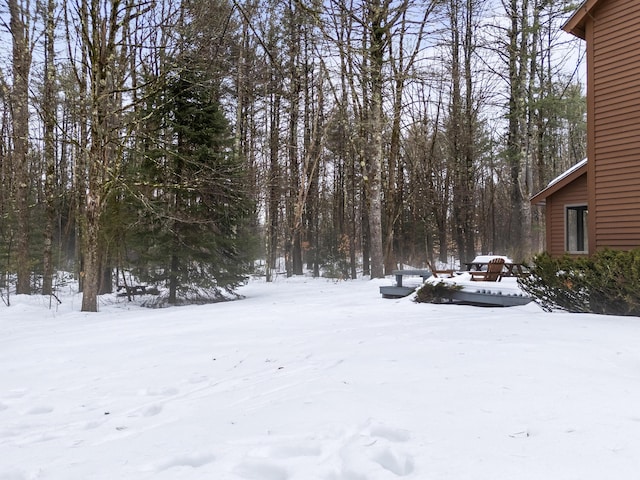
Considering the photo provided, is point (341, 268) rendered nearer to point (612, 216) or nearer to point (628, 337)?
point (612, 216)

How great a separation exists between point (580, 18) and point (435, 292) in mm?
6818

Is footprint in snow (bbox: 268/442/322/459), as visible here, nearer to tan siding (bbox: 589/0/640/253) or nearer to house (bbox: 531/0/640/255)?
house (bbox: 531/0/640/255)

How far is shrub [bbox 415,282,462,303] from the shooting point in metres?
8.83

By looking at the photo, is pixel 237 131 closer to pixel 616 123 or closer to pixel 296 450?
pixel 616 123

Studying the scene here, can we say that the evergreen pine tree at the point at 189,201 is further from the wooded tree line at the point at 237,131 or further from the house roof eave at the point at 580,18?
the house roof eave at the point at 580,18

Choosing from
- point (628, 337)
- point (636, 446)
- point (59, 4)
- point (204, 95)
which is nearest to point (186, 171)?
point (204, 95)

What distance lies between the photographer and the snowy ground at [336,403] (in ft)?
7.23

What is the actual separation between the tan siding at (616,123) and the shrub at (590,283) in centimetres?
245

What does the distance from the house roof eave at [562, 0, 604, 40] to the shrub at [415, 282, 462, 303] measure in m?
6.48

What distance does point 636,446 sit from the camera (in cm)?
220

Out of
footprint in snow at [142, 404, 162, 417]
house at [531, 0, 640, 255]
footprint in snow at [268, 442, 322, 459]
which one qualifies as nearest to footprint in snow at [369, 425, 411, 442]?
footprint in snow at [268, 442, 322, 459]

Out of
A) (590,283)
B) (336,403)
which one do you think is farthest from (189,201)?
(336,403)

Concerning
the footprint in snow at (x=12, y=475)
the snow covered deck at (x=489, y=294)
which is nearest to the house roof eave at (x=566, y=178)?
the snow covered deck at (x=489, y=294)

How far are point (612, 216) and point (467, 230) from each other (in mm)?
15172
